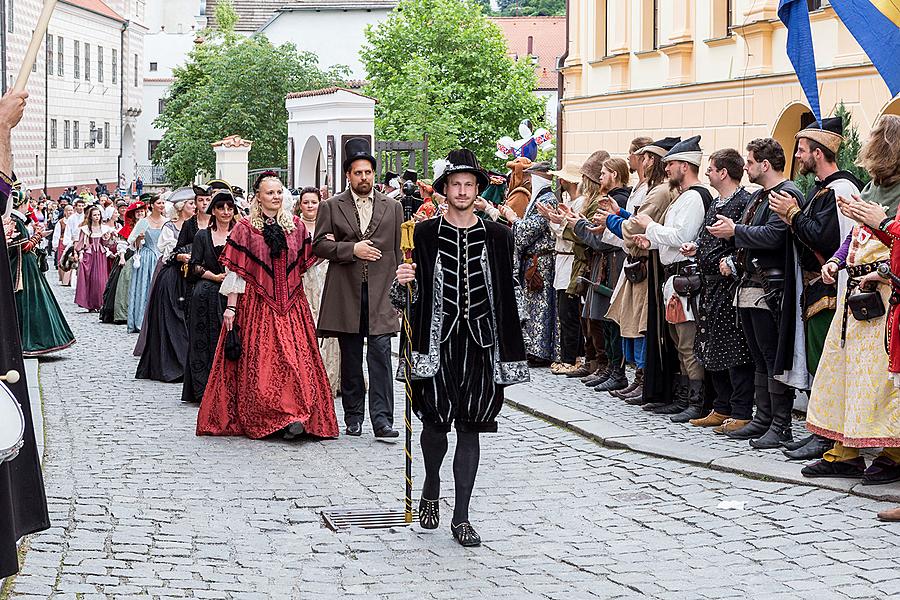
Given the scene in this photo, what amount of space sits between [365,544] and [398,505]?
2.89 ft

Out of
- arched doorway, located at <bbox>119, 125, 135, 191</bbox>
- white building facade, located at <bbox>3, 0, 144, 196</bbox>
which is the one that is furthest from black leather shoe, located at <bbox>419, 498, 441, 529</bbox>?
arched doorway, located at <bbox>119, 125, 135, 191</bbox>

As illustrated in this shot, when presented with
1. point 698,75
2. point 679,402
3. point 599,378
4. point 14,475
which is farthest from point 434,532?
point 698,75

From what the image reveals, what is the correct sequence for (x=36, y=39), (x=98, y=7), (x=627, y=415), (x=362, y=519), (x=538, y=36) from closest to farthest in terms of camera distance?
1. (x=36, y=39)
2. (x=362, y=519)
3. (x=627, y=415)
4. (x=98, y=7)
5. (x=538, y=36)

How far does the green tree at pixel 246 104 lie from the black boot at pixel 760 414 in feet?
129

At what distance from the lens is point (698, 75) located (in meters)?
20.0

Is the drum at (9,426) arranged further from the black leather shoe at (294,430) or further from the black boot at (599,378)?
the black boot at (599,378)

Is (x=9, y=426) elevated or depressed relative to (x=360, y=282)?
depressed

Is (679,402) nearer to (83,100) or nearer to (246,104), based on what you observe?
(246,104)

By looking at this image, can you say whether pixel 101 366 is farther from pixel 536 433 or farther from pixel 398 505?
pixel 398 505

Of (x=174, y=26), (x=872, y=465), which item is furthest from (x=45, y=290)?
(x=174, y=26)

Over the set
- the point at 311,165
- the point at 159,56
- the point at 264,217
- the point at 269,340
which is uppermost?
the point at 159,56

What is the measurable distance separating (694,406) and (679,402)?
0.42 m

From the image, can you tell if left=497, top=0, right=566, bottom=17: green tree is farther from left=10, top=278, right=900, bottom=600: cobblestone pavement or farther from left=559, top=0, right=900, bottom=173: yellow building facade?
left=10, top=278, right=900, bottom=600: cobblestone pavement

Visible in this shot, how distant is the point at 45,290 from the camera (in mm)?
15203
